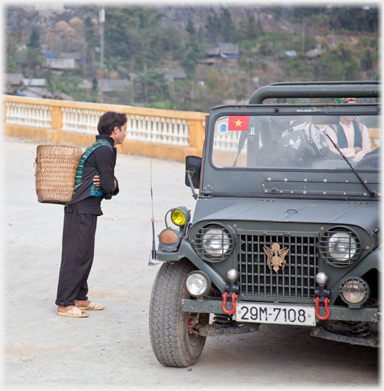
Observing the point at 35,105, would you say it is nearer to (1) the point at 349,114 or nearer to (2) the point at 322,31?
(1) the point at 349,114

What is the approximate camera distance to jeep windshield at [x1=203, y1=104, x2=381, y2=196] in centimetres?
524

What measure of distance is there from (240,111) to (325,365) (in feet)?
7.06

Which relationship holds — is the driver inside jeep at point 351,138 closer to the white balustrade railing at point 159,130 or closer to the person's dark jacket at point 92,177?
the person's dark jacket at point 92,177

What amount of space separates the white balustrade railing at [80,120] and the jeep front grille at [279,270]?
48.6 feet

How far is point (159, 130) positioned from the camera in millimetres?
17781

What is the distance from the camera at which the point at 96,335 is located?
5.64 meters

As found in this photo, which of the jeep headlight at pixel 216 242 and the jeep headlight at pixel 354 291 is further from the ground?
the jeep headlight at pixel 216 242

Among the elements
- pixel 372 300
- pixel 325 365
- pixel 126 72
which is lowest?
pixel 325 365

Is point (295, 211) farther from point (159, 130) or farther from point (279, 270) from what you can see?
point (159, 130)

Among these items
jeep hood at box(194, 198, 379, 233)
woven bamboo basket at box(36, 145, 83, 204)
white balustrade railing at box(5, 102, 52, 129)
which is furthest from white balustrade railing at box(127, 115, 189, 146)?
jeep hood at box(194, 198, 379, 233)

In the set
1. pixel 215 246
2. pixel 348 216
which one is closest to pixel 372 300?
pixel 348 216

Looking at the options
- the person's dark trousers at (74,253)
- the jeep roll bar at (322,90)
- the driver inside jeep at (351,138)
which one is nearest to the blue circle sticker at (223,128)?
the jeep roll bar at (322,90)

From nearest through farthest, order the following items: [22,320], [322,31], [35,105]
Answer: [22,320] → [35,105] → [322,31]

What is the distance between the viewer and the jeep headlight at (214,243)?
4.55 metres
